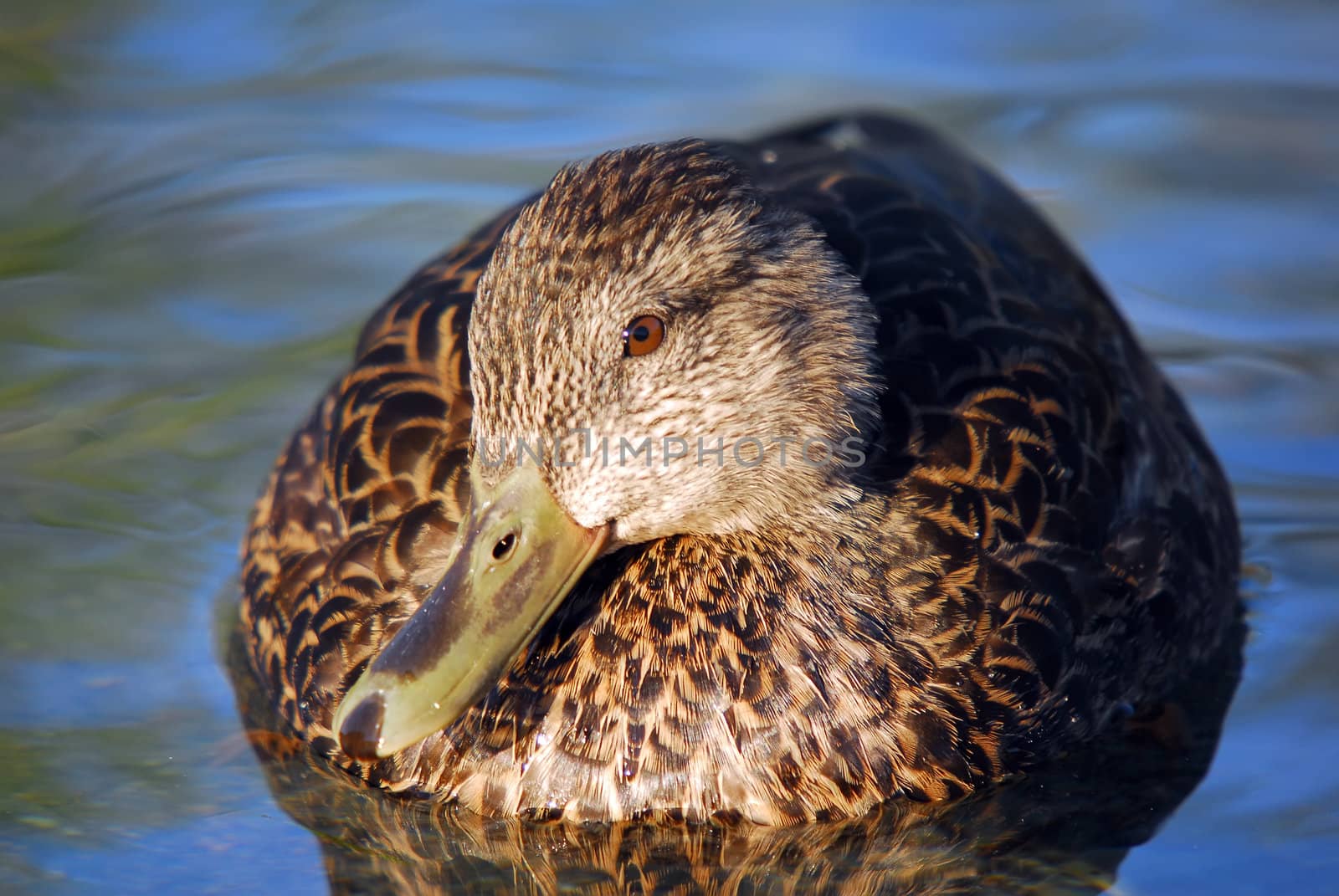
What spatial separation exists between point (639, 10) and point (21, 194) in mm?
3841

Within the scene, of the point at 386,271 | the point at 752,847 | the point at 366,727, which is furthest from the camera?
the point at 386,271

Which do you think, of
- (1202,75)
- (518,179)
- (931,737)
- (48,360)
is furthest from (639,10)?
(931,737)

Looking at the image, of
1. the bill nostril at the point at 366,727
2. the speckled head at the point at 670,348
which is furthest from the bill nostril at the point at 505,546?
the bill nostril at the point at 366,727

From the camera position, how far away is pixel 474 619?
15.6 feet

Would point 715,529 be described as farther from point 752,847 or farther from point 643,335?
point 752,847

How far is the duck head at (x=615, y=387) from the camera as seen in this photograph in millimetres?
4691

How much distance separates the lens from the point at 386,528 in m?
5.35

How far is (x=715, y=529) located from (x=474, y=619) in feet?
2.65

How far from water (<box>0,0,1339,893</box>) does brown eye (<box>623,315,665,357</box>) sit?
147 cm

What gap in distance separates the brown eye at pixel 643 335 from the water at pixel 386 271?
1.47 m

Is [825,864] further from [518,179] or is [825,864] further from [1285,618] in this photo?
[518,179]

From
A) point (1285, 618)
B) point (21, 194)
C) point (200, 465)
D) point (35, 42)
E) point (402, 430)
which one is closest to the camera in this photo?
point (402, 430)

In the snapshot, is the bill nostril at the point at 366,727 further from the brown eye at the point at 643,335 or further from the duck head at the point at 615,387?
the brown eye at the point at 643,335
